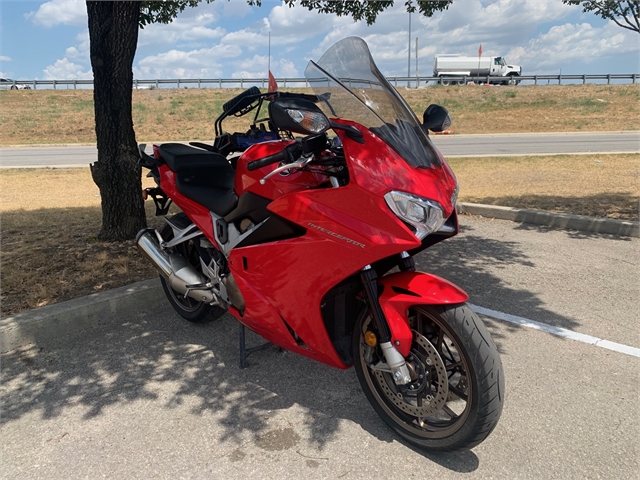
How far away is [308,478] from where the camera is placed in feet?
7.70

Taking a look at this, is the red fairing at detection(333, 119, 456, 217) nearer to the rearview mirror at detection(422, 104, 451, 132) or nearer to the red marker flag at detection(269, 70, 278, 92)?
the rearview mirror at detection(422, 104, 451, 132)

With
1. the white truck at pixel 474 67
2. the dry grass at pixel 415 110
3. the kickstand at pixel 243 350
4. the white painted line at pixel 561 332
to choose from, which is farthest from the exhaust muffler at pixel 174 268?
the white truck at pixel 474 67

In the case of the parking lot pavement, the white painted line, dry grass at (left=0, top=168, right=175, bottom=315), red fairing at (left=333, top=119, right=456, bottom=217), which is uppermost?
red fairing at (left=333, top=119, right=456, bottom=217)

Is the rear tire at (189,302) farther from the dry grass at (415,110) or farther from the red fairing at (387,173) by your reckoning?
the dry grass at (415,110)

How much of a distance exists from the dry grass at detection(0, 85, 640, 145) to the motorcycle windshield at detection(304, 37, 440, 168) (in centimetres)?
2163

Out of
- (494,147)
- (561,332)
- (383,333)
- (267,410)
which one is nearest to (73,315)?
(267,410)

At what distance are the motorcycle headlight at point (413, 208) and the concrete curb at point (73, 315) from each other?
8.95ft

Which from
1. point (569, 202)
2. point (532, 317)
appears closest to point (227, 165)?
point (532, 317)

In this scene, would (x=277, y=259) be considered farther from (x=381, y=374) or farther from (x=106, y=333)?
(x=106, y=333)

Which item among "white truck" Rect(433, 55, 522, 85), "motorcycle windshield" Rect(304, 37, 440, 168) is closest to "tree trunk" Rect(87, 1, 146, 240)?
"motorcycle windshield" Rect(304, 37, 440, 168)

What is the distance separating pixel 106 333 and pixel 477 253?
3.85 metres

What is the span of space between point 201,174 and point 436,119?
1.60m

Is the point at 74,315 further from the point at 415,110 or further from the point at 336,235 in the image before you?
the point at 415,110

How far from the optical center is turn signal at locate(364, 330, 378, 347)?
2.55 meters
